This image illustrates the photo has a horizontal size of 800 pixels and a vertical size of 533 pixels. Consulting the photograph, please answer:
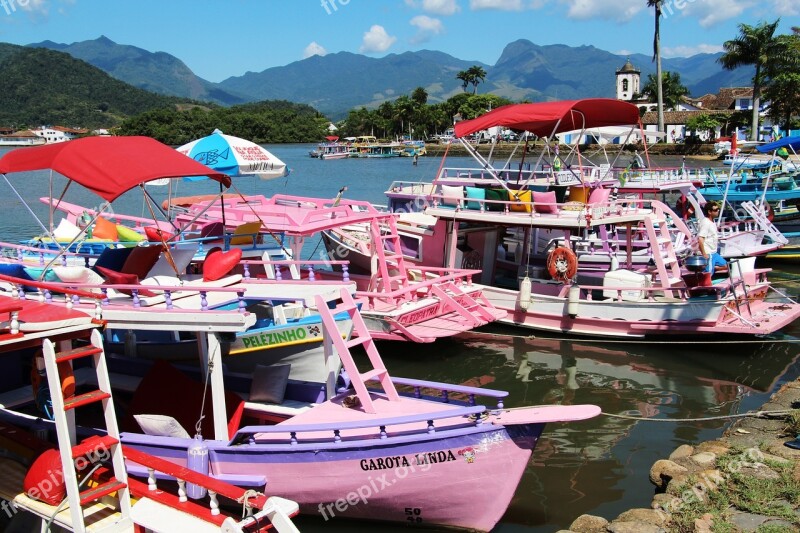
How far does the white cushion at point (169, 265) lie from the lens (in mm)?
11586

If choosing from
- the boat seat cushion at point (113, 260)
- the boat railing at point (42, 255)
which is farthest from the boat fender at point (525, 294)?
the boat railing at point (42, 255)

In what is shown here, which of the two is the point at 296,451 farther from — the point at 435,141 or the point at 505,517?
the point at 435,141

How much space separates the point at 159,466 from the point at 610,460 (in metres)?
6.67

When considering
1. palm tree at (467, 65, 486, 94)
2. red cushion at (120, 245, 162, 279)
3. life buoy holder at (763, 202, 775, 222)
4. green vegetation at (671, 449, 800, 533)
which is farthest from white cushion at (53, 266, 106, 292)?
palm tree at (467, 65, 486, 94)

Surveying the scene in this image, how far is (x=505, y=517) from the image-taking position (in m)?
9.12

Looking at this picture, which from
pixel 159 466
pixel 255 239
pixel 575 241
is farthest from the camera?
pixel 575 241

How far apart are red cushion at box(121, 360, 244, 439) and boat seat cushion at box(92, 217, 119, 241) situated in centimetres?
835

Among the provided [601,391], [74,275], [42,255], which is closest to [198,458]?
[74,275]

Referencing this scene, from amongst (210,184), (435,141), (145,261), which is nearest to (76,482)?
(145,261)

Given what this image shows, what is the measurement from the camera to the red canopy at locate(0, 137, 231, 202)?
348 inches

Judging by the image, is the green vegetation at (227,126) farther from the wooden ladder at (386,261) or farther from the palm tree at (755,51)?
the wooden ladder at (386,261)

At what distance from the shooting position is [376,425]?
27.7ft

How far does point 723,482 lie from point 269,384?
234 inches

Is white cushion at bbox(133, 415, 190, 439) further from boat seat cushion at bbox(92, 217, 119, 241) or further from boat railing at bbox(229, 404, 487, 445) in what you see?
boat seat cushion at bbox(92, 217, 119, 241)
